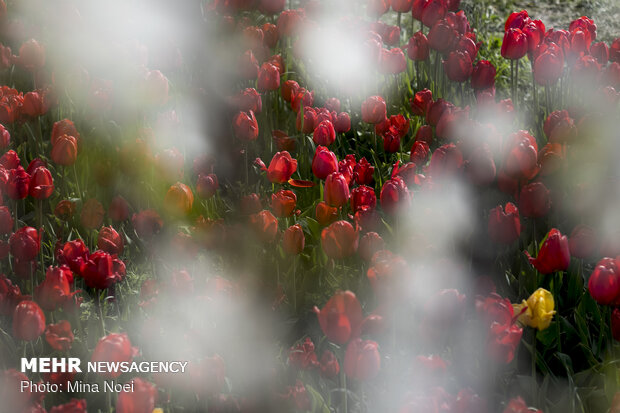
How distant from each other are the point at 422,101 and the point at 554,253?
4.20 ft

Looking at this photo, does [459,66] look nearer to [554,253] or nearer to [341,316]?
[554,253]

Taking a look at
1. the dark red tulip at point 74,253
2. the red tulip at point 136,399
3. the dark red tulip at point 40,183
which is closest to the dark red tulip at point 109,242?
the dark red tulip at point 74,253

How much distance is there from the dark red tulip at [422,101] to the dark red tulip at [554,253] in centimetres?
119

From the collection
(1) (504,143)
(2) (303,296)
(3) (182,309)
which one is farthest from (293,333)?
(1) (504,143)

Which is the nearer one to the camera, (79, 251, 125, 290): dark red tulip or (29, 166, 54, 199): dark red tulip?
(79, 251, 125, 290): dark red tulip

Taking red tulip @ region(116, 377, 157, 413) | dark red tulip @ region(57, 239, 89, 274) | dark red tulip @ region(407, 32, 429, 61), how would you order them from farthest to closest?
dark red tulip @ region(407, 32, 429, 61)
dark red tulip @ region(57, 239, 89, 274)
red tulip @ region(116, 377, 157, 413)

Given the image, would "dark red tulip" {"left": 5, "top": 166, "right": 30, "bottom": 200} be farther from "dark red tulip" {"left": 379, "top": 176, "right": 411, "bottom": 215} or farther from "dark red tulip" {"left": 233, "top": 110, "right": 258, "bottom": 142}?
"dark red tulip" {"left": 379, "top": 176, "right": 411, "bottom": 215}

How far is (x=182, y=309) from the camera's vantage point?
209 centimetres

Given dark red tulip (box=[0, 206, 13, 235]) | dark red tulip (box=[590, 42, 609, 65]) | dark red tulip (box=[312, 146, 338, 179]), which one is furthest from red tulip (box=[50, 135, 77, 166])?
dark red tulip (box=[590, 42, 609, 65])

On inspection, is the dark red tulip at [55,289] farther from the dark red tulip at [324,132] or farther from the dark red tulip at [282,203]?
the dark red tulip at [324,132]

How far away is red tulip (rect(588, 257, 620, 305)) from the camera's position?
1.75 meters

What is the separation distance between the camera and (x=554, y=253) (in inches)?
74.9

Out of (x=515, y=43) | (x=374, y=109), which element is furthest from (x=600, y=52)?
(x=374, y=109)

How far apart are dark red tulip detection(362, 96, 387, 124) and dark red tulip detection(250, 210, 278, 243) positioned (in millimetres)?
871
